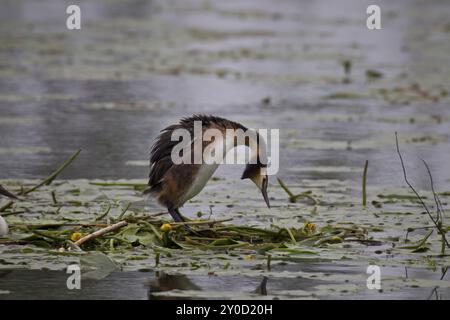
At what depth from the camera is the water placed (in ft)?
40.2

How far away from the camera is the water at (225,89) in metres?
12.3

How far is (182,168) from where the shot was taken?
905cm

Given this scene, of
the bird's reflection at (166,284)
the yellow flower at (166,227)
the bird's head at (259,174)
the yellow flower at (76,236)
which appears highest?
the bird's head at (259,174)

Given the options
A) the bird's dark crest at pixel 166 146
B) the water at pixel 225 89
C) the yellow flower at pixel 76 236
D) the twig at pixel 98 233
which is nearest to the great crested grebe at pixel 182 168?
the bird's dark crest at pixel 166 146

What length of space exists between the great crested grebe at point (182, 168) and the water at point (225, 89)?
1146 mm

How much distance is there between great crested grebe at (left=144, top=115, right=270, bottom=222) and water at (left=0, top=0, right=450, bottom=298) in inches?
45.1

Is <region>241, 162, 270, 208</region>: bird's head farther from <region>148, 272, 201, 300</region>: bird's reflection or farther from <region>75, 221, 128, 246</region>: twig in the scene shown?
<region>148, 272, 201, 300</region>: bird's reflection

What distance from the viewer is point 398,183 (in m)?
11.6

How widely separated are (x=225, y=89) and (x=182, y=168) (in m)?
9.76

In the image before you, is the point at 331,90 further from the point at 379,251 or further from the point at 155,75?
the point at 379,251

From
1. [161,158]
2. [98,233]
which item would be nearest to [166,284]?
[98,233]

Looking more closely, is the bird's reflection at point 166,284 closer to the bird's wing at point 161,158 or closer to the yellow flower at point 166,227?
the yellow flower at point 166,227

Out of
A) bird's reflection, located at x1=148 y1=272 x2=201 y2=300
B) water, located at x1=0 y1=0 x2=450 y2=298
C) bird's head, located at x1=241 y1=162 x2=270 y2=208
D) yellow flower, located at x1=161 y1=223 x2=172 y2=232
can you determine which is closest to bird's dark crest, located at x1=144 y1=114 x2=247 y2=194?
bird's head, located at x1=241 y1=162 x2=270 y2=208
